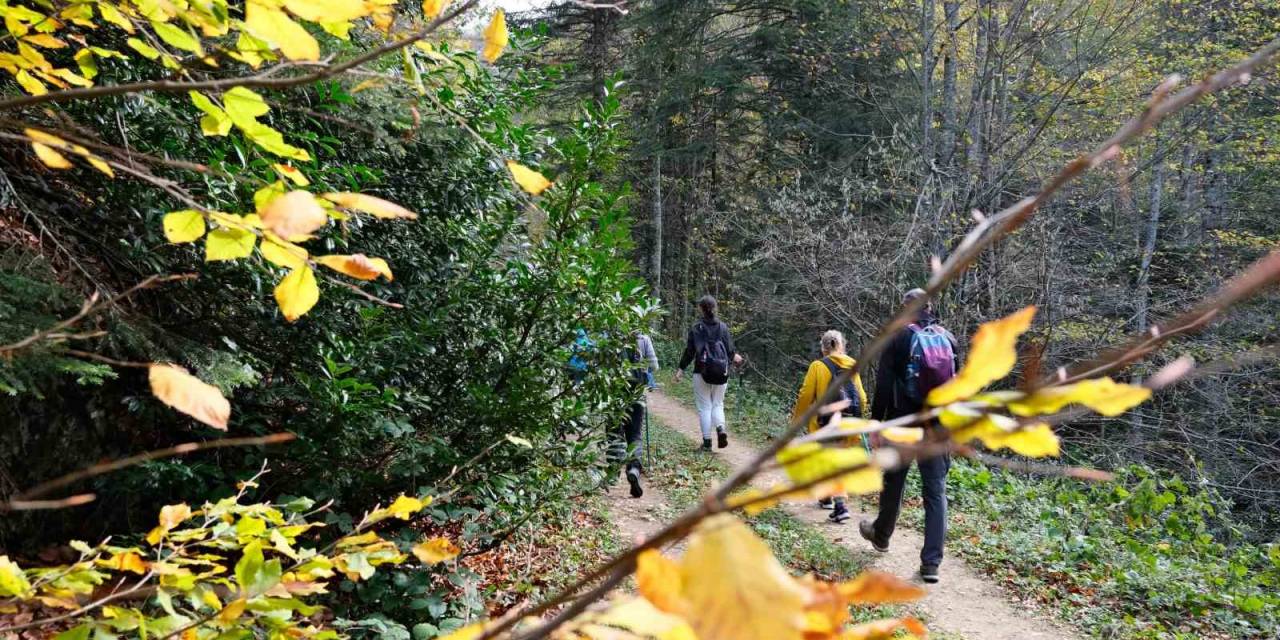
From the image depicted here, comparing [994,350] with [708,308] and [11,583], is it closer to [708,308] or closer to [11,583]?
[11,583]

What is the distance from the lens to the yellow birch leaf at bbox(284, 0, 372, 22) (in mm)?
999

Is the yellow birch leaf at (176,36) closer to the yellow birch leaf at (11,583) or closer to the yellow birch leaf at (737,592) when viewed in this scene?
the yellow birch leaf at (11,583)

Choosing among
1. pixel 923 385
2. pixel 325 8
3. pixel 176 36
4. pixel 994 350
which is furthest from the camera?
pixel 923 385

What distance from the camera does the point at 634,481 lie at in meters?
8.12

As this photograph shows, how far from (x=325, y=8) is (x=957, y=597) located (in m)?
6.17

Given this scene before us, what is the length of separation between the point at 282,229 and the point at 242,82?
0.24m

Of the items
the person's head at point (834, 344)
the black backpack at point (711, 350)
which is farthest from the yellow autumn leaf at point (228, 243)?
the black backpack at point (711, 350)

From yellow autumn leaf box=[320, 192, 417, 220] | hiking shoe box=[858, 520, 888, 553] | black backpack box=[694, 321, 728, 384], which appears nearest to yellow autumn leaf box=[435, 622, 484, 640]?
yellow autumn leaf box=[320, 192, 417, 220]

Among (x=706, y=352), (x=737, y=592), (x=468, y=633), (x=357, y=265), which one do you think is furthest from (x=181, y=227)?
(x=706, y=352)

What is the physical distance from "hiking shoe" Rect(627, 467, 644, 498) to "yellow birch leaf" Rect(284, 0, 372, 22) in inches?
290

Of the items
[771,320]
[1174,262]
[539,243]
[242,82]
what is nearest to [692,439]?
[771,320]

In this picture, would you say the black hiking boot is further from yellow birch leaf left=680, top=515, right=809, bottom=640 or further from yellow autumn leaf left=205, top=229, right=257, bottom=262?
yellow birch leaf left=680, top=515, right=809, bottom=640

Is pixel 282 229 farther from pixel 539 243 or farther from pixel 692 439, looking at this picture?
pixel 692 439

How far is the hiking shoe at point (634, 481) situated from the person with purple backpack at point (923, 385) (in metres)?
2.97
